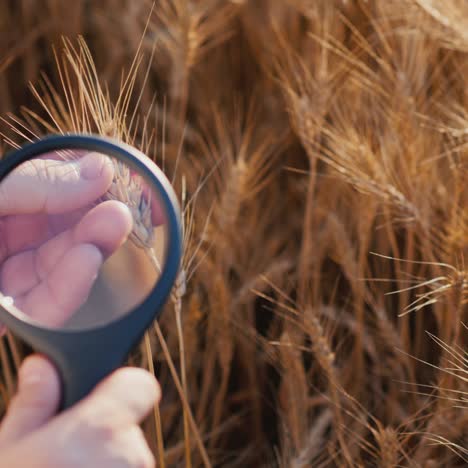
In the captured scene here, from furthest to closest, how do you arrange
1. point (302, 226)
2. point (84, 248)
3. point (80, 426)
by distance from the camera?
1. point (302, 226)
2. point (84, 248)
3. point (80, 426)

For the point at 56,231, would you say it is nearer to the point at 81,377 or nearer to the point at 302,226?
the point at 81,377

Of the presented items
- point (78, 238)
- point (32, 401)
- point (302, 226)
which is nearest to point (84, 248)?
point (78, 238)

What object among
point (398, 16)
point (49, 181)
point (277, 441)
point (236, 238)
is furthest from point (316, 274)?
point (49, 181)

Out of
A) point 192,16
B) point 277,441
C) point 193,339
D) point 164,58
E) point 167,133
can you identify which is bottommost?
point 277,441

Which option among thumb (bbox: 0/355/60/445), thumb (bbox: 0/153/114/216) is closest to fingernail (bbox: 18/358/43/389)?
Result: thumb (bbox: 0/355/60/445)

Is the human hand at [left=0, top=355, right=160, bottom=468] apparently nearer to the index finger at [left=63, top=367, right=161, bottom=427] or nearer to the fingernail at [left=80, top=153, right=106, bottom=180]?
the index finger at [left=63, top=367, right=161, bottom=427]

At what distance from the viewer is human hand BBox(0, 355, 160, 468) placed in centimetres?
41

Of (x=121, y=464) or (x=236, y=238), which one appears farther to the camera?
(x=236, y=238)

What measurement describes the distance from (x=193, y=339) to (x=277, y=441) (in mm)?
249

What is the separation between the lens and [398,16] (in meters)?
0.96

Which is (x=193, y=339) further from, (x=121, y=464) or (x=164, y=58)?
(x=164, y=58)

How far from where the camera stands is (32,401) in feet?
1.54

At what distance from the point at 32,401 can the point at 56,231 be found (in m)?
0.15

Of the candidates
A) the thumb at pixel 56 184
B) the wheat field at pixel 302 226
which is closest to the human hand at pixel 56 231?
the thumb at pixel 56 184
